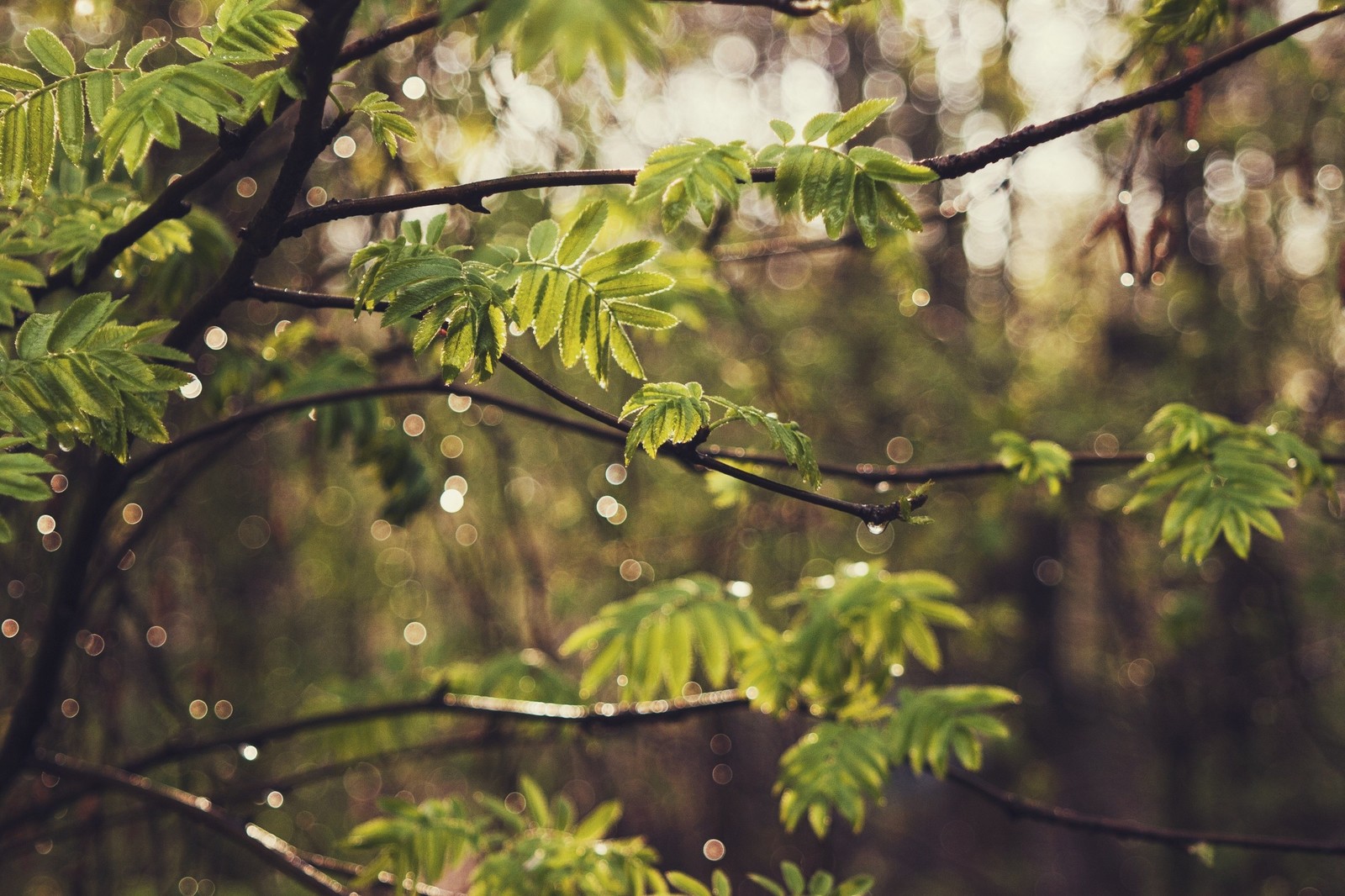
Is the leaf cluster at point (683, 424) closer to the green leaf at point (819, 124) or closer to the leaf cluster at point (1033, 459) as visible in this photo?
the green leaf at point (819, 124)

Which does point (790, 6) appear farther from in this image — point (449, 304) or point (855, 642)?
point (855, 642)

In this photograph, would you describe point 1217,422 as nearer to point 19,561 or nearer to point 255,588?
point 19,561

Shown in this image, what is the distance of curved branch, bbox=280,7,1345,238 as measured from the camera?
1276mm

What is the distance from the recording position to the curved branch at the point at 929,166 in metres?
1.28

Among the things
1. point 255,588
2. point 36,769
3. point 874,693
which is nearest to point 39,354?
point 36,769

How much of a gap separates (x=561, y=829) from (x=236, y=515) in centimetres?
256

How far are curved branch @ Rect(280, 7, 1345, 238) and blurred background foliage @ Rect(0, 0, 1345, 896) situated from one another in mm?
419

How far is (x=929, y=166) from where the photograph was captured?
53.6 inches

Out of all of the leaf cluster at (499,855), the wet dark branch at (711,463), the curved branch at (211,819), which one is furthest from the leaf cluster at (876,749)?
the curved branch at (211,819)

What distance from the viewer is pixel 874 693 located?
2.25 meters

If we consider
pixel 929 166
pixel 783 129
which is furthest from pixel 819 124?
pixel 929 166

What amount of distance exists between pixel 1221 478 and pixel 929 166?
3.82ft

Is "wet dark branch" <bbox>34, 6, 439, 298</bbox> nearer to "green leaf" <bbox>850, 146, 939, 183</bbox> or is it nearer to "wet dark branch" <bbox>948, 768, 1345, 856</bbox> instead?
"green leaf" <bbox>850, 146, 939, 183</bbox>

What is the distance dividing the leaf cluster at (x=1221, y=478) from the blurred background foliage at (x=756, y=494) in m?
0.42
